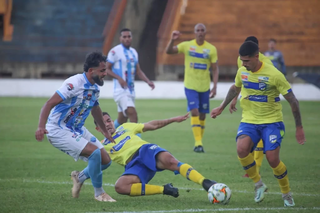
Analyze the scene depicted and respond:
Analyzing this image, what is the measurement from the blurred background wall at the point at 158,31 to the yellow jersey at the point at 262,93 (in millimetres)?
23776

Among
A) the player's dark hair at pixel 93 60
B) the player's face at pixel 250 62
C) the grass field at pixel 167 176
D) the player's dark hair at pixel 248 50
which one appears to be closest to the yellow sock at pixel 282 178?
the grass field at pixel 167 176

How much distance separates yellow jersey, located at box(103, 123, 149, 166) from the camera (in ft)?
22.9

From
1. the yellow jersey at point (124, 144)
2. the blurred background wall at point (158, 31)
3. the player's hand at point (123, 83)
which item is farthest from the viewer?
the blurred background wall at point (158, 31)

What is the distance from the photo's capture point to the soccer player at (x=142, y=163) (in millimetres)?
6516

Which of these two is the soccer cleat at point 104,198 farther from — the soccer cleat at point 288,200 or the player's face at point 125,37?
the player's face at point 125,37

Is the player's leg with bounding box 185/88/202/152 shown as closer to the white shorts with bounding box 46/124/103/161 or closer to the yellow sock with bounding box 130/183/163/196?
the yellow sock with bounding box 130/183/163/196

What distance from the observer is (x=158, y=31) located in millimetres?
32125

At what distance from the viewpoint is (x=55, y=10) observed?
34.0m

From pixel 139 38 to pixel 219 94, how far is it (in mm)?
10707

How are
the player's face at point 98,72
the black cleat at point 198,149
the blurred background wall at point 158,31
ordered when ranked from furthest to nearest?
the blurred background wall at point 158,31
the black cleat at point 198,149
the player's face at point 98,72

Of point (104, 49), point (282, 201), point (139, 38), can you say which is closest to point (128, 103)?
point (282, 201)

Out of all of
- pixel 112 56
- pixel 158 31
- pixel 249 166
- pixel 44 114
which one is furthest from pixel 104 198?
pixel 158 31

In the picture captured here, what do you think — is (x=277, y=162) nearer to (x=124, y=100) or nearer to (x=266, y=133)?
(x=266, y=133)

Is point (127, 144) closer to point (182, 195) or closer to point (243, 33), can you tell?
point (182, 195)
